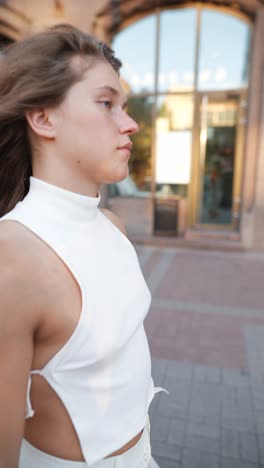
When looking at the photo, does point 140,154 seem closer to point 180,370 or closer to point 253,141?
point 253,141

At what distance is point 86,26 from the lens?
805 cm

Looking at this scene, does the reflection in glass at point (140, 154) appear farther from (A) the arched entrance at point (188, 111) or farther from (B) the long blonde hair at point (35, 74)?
(B) the long blonde hair at point (35, 74)

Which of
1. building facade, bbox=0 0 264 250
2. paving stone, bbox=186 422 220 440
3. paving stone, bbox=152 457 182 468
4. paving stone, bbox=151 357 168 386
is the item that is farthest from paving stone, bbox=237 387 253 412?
building facade, bbox=0 0 264 250

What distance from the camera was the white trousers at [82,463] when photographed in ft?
2.97

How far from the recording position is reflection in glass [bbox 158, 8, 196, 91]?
27.2ft

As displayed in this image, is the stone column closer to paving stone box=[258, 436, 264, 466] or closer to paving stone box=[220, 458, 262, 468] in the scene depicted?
paving stone box=[258, 436, 264, 466]

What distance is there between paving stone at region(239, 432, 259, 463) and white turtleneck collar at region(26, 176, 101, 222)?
2231 mm

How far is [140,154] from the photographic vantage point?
29.8 ft

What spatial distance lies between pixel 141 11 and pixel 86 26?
4.25 feet

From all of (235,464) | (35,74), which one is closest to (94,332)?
(35,74)

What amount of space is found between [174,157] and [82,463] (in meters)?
8.30

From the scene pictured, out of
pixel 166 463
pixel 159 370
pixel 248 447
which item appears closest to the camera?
pixel 166 463

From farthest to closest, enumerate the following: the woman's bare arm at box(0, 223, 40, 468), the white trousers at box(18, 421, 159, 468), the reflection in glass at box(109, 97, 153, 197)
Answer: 1. the reflection in glass at box(109, 97, 153, 197)
2. the white trousers at box(18, 421, 159, 468)
3. the woman's bare arm at box(0, 223, 40, 468)

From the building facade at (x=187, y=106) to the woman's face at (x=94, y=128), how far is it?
744 cm
